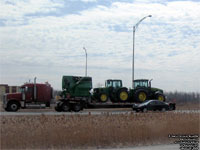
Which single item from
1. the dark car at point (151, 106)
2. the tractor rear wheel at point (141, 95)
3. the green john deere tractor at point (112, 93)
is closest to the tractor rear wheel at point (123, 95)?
the green john deere tractor at point (112, 93)

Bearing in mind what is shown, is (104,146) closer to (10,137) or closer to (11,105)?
(10,137)

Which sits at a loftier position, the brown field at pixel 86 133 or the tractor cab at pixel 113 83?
the tractor cab at pixel 113 83

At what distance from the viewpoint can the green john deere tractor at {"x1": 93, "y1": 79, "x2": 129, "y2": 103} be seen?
120 feet

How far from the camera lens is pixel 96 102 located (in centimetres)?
3625

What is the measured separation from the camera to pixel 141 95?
37062 mm

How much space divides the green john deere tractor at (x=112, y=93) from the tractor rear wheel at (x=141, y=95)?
104cm

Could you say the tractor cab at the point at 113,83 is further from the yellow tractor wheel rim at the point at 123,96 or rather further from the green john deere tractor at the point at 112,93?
the yellow tractor wheel rim at the point at 123,96

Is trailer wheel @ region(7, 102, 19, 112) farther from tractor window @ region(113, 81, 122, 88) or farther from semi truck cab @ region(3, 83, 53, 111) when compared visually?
tractor window @ region(113, 81, 122, 88)

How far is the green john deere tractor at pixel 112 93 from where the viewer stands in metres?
36.5

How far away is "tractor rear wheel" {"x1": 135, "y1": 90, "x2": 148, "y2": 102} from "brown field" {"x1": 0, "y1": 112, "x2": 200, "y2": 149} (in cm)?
2067

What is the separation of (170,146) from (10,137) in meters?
5.77

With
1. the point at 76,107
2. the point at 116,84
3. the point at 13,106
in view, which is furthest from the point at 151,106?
the point at 13,106

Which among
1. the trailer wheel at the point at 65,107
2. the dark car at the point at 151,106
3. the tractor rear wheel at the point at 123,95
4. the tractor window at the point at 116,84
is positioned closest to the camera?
the dark car at the point at 151,106

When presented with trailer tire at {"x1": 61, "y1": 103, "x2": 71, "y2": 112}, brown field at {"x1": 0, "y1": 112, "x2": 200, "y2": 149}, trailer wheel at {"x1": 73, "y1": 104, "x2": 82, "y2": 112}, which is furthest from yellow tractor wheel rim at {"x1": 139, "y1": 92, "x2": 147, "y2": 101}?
brown field at {"x1": 0, "y1": 112, "x2": 200, "y2": 149}
